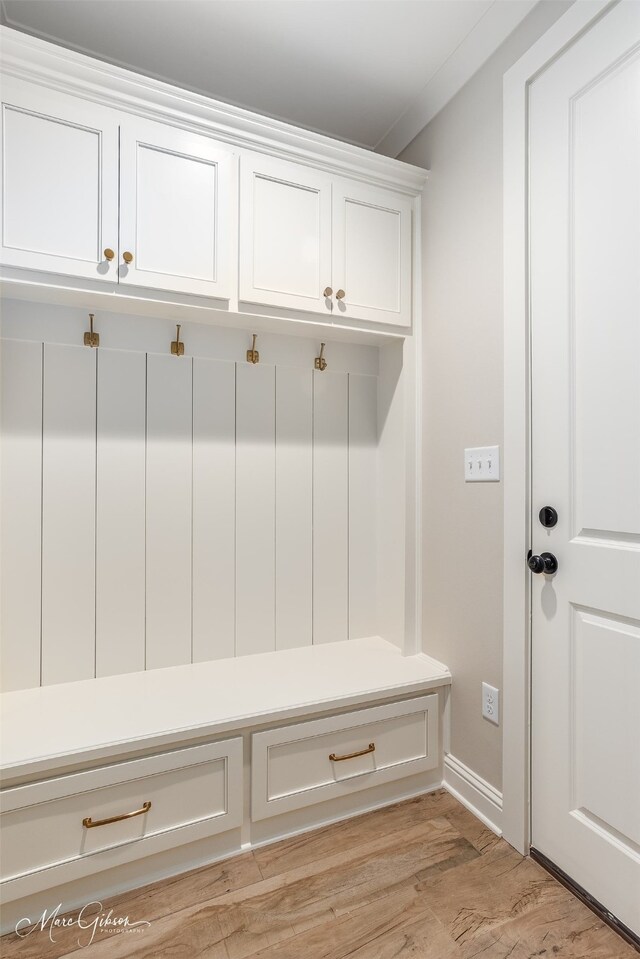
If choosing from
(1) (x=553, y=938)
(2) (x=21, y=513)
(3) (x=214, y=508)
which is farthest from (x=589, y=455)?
(2) (x=21, y=513)

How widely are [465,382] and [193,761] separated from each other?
1497 millimetres

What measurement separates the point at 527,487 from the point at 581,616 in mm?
Result: 389

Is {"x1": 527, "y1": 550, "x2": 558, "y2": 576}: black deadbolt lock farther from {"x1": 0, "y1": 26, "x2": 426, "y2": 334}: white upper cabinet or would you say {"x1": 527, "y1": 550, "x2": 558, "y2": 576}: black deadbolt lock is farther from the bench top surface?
{"x1": 0, "y1": 26, "x2": 426, "y2": 334}: white upper cabinet

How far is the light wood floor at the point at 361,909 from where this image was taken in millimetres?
1209

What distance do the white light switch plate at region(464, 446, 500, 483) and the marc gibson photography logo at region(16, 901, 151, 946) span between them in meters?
1.56

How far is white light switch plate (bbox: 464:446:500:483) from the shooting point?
1633mm

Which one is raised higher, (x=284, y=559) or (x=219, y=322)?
(x=219, y=322)

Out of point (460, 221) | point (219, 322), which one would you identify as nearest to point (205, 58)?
point (219, 322)

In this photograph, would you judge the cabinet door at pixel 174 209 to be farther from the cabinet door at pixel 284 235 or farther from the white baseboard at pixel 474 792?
the white baseboard at pixel 474 792

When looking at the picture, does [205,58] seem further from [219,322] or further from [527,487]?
[527,487]

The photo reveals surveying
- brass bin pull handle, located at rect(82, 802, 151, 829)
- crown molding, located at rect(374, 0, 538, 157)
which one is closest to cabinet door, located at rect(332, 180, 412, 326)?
crown molding, located at rect(374, 0, 538, 157)

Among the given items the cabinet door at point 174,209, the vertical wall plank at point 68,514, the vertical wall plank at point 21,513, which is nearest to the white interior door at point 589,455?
the cabinet door at point 174,209

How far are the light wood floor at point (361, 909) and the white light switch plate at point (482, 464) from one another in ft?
3.73

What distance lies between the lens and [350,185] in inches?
73.4
